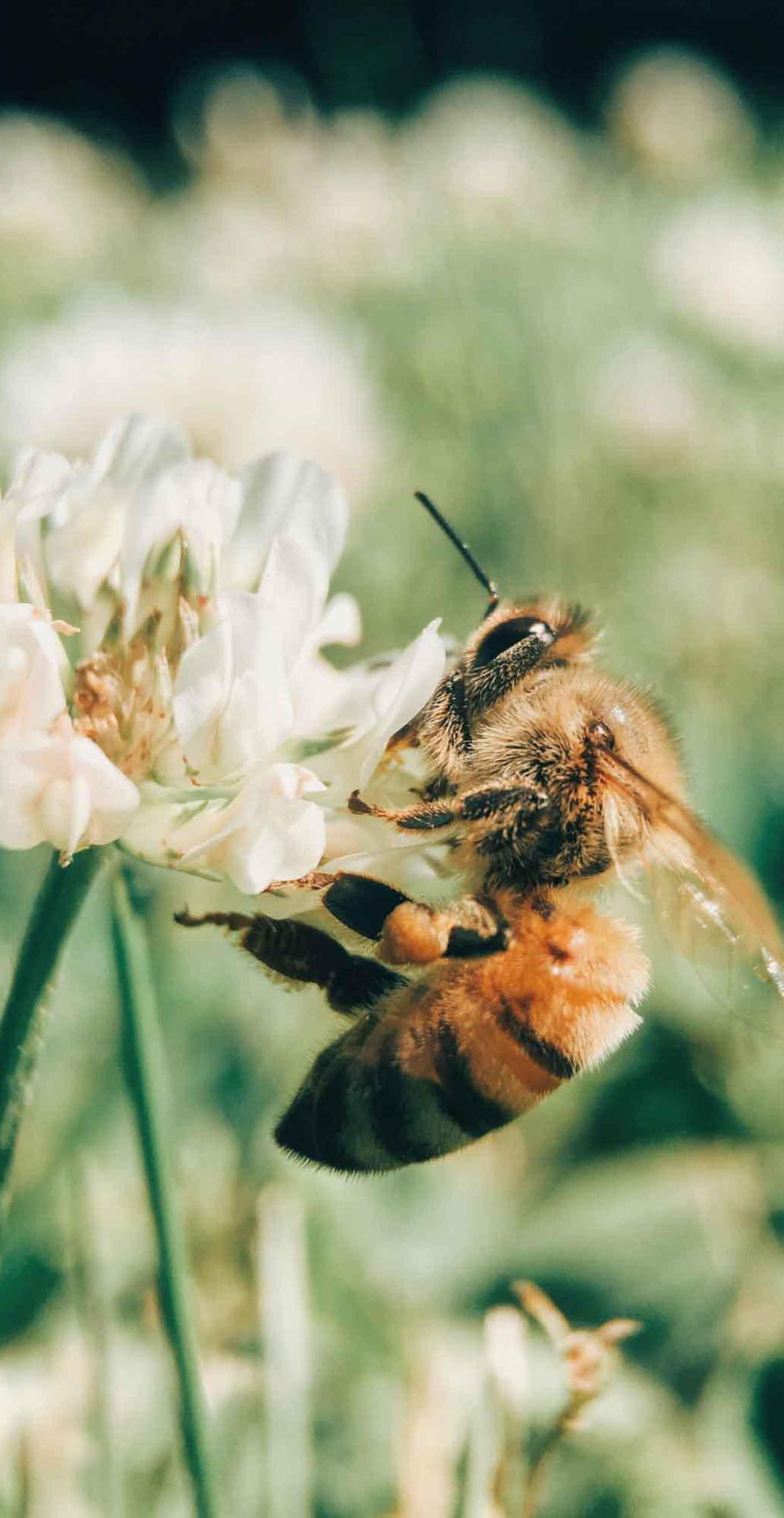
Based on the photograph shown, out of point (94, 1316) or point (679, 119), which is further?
point (679, 119)

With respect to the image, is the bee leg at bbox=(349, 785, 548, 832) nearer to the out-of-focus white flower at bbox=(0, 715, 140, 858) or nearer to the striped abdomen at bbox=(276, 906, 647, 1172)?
the striped abdomen at bbox=(276, 906, 647, 1172)

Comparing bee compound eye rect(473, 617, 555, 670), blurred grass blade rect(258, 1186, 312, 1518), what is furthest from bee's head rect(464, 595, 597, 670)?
blurred grass blade rect(258, 1186, 312, 1518)

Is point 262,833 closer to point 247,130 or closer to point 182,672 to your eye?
point 182,672

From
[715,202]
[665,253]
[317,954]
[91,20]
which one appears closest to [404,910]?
[317,954]

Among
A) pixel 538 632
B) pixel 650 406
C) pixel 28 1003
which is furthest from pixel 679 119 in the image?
pixel 28 1003

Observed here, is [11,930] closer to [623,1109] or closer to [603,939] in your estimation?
[623,1109]

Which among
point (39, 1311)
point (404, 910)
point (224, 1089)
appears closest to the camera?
point (404, 910)
